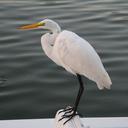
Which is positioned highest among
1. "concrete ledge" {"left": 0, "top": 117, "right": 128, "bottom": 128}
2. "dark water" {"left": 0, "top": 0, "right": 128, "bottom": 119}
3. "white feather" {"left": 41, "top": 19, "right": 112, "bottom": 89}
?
"white feather" {"left": 41, "top": 19, "right": 112, "bottom": 89}

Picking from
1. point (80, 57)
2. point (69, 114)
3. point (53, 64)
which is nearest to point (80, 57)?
point (80, 57)

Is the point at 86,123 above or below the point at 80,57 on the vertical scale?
below

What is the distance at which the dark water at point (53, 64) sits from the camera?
262 inches

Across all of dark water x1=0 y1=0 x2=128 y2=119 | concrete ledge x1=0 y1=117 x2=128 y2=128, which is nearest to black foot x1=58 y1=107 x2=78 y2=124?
concrete ledge x1=0 y1=117 x2=128 y2=128

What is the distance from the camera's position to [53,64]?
8117 millimetres

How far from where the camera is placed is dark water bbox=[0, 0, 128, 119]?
6.65m

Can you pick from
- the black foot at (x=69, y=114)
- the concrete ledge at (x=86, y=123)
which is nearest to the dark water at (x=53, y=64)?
the black foot at (x=69, y=114)

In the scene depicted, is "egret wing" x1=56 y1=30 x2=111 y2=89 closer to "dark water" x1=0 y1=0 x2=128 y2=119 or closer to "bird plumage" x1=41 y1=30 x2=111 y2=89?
"bird plumage" x1=41 y1=30 x2=111 y2=89

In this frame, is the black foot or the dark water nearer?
the black foot

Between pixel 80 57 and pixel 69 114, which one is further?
pixel 69 114

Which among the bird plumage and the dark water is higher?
the bird plumage

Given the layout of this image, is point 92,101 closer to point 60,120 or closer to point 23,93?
point 23,93

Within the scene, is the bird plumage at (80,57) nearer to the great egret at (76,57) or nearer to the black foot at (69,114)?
the great egret at (76,57)

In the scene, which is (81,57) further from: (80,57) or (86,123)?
(86,123)
